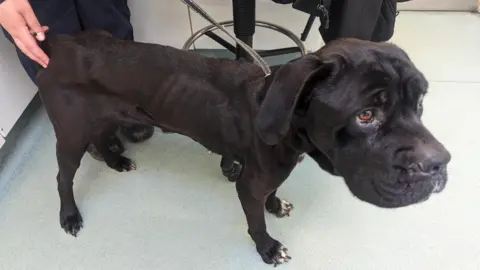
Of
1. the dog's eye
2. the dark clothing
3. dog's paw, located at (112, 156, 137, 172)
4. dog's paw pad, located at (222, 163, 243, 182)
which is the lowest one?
dog's paw, located at (112, 156, 137, 172)

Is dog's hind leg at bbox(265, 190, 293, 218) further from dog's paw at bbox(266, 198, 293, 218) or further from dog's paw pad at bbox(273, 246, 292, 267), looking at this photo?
dog's paw pad at bbox(273, 246, 292, 267)

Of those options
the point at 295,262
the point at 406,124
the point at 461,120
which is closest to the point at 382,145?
the point at 406,124

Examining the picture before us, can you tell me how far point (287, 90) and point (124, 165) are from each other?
1011mm

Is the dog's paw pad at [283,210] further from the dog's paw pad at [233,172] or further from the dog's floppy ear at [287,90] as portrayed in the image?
the dog's floppy ear at [287,90]

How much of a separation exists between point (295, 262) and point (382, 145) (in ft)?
2.25

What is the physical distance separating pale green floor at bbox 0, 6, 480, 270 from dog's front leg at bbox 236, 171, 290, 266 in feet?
0.16

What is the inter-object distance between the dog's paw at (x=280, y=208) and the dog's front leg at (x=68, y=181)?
0.62 m

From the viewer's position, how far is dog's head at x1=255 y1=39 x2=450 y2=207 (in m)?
0.97

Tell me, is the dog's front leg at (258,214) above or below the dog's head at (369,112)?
below

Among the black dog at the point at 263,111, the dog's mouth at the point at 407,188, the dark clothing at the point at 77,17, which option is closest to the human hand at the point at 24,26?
the black dog at the point at 263,111

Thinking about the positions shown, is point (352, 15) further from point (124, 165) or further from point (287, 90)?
point (124, 165)

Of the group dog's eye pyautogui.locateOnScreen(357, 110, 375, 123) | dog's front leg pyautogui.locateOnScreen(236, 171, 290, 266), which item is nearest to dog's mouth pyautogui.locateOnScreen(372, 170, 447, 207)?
dog's eye pyautogui.locateOnScreen(357, 110, 375, 123)

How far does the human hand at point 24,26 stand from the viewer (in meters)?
1.24

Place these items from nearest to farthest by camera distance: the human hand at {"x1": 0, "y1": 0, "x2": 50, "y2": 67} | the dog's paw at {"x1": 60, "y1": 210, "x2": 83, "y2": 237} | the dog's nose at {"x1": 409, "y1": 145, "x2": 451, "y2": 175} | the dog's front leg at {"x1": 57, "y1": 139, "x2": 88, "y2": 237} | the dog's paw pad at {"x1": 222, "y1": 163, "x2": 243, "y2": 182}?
1. the dog's nose at {"x1": 409, "y1": 145, "x2": 451, "y2": 175}
2. the human hand at {"x1": 0, "y1": 0, "x2": 50, "y2": 67}
3. the dog's front leg at {"x1": 57, "y1": 139, "x2": 88, "y2": 237}
4. the dog's paw at {"x1": 60, "y1": 210, "x2": 83, "y2": 237}
5. the dog's paw pad at {"x1": 222, "y1": 163, "x2": 243, "y2": 182}
